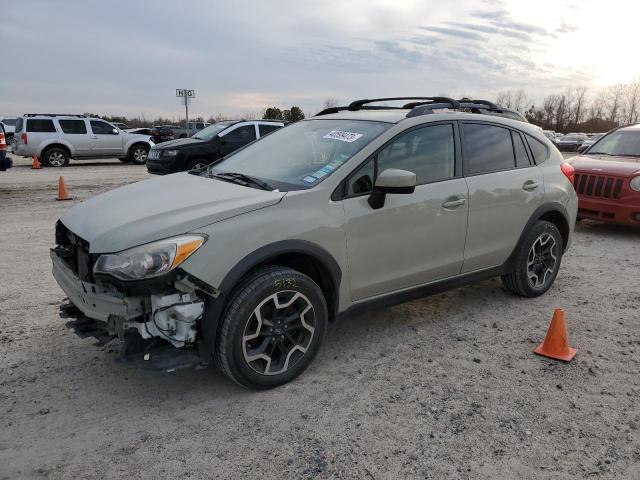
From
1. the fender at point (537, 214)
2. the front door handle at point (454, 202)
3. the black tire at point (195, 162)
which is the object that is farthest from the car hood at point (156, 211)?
the black tire at point (195, 162)

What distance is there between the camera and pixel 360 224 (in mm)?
3529

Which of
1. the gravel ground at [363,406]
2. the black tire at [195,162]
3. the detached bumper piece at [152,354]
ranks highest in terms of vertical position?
the black tire at [195,162]

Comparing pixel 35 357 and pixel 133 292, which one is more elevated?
pixel 133 292

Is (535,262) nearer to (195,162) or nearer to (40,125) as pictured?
(195,162)

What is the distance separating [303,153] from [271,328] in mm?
1424

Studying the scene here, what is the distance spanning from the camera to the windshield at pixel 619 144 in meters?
8.70

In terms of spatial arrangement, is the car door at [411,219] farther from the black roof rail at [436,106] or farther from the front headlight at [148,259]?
the front headlight at [148,259]

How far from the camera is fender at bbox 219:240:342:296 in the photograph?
118 inches

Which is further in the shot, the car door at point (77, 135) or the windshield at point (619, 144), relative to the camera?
the car door at point (77, 135)

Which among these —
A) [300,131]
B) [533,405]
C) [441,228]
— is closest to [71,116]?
[300,131]

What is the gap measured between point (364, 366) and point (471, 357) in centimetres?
82

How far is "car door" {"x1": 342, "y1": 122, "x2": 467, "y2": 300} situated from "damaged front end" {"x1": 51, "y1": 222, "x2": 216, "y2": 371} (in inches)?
44.1

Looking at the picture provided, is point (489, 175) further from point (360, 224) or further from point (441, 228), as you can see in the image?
point (360, 224)

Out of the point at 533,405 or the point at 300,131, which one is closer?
the point at 533,405
